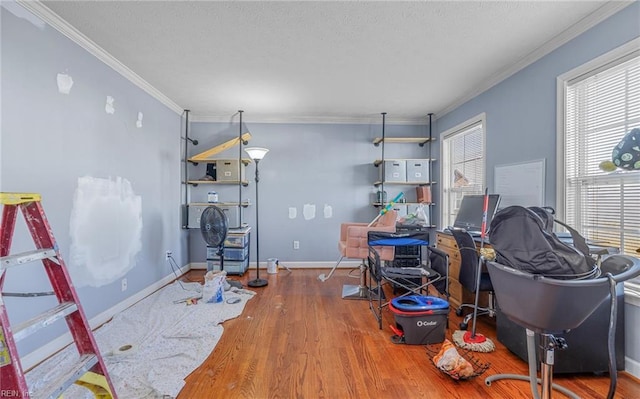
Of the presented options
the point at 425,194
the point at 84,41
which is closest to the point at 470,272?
the point at 425,194

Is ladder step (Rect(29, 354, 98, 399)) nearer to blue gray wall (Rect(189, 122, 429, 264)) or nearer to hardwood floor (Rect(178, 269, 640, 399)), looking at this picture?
hardwood floor (Rect(178, 269, 640, 399))

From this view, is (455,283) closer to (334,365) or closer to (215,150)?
(334,365)

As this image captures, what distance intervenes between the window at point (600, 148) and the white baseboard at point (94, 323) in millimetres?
3912

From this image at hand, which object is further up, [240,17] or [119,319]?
[240,17]

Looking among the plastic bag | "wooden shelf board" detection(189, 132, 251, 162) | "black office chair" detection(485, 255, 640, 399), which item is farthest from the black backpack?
"wooden shelf board" detection(189, 132, 251, 162)

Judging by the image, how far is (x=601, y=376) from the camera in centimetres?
177

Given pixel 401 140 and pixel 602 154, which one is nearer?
pixel 602 154

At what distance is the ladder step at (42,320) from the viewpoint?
0.98 meters

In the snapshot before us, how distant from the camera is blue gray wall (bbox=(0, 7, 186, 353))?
1.76 metres

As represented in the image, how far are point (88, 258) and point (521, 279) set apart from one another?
306 cm

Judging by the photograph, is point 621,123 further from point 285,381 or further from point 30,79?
point 30,79

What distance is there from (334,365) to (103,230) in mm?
2317

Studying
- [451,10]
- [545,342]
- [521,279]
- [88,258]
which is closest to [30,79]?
[88,258]

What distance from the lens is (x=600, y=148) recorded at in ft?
6.60
